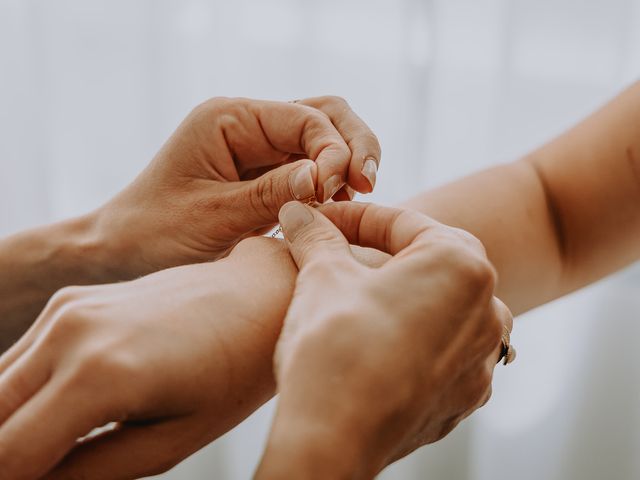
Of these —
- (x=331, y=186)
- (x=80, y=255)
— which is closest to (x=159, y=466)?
(x=331, y=186)

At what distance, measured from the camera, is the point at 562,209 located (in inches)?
38.8

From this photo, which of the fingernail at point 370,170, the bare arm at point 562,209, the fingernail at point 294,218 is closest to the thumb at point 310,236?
the fingernail at point 294,218

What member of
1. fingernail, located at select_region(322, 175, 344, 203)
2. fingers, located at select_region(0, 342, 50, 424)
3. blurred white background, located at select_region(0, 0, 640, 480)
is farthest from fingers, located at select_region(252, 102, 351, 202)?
blurred white background, located at select_region(0, 0, 640, 480)

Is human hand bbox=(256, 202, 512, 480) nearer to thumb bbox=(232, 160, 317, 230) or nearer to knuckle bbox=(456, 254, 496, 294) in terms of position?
knuckle bbox=(456, 254, 496, 294)

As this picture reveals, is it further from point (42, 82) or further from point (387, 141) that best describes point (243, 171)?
point (42, 82)

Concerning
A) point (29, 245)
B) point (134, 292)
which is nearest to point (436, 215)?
point (134, 292)

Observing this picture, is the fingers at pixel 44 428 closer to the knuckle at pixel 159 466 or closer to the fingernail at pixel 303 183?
the knuckle at pixel 159 466

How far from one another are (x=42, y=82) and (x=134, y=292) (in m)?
1.12

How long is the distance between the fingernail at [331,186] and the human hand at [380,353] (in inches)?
5.2

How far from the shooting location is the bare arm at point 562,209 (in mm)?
946

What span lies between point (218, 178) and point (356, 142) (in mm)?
220

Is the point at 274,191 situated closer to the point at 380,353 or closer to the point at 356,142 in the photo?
the point at 356,142

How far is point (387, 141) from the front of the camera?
1394 mm

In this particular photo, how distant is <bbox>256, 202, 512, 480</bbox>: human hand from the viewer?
440mm
